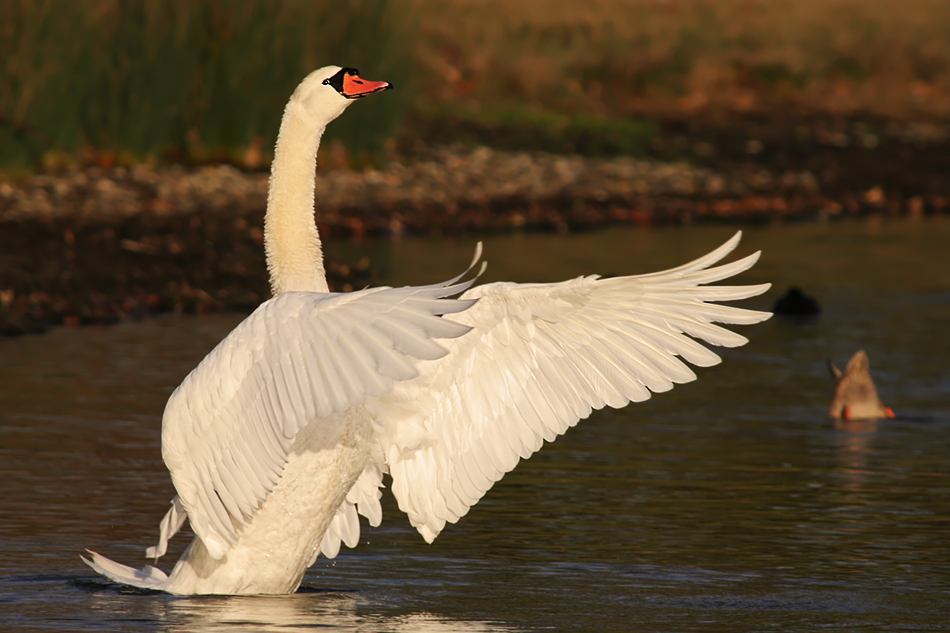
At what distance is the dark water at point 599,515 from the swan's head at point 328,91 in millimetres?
2298

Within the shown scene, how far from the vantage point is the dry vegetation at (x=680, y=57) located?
42781 mm

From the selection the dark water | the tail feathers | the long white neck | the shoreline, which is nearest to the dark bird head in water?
the dark water

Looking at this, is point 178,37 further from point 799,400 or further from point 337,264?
point 799,400

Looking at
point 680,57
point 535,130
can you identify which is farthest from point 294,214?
point 680,57

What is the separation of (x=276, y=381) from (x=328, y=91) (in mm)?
2499

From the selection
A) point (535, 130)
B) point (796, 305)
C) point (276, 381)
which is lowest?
point (796, 305)

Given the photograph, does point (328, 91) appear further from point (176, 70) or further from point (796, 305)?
point (176, 70)

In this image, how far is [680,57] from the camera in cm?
4569

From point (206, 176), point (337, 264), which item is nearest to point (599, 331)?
point (337, 264)

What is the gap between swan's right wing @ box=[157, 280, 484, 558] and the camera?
6.20m

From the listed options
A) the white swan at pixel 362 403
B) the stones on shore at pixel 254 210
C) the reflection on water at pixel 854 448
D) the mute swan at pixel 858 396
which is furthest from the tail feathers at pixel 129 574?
the stones on shore at pixel 254 210

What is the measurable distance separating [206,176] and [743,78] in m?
22.7

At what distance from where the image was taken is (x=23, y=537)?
8.96 meters

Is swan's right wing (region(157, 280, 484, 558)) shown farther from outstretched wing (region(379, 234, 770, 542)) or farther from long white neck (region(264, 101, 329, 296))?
long white neck (region(264, 101, 329, 296))
